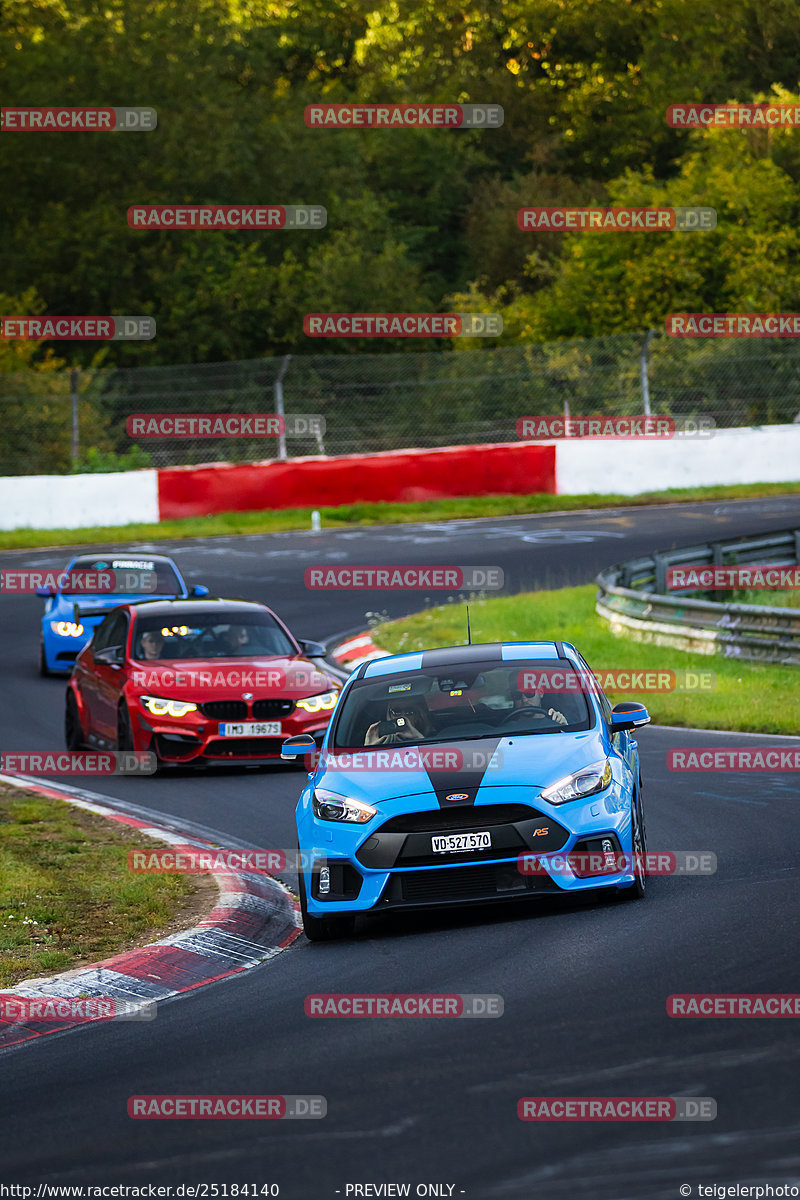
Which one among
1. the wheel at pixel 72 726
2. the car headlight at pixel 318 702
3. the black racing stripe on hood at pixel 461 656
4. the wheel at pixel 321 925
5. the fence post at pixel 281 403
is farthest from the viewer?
the fence post at pixel 281 403

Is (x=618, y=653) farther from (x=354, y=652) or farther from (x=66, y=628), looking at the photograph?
(x=66, y=628)

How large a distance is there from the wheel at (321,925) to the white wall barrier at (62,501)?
25770 mm

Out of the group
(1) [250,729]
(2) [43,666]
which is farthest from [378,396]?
(1) [250,729]

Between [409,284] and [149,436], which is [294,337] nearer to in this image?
[409,284]

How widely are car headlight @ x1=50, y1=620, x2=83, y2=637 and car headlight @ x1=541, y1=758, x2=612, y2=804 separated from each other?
1300 centimetres

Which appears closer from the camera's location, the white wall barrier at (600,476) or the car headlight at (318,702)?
the car headlight at (318,702)

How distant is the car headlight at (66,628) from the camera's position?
67.9ft

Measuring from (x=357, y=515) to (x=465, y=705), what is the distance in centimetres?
2499

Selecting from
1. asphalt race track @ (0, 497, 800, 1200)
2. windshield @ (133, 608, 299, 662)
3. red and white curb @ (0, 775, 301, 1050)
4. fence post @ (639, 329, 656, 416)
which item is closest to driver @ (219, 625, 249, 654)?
windshield @ (133, 608, 299, 662)

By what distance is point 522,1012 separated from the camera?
21.6 ft

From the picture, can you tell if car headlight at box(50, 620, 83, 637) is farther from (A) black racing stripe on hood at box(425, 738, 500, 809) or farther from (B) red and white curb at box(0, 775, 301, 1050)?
(A) black racing stripe on hood at box(425, 738, 500, 809)

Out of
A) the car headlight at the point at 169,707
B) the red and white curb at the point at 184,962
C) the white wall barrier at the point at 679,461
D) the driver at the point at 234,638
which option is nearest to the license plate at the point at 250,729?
the car headlight at the point at 169,707

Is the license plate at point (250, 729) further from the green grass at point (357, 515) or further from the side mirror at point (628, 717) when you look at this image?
the green grass at point (357, 515)

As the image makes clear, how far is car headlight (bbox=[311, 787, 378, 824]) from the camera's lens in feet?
27.8
